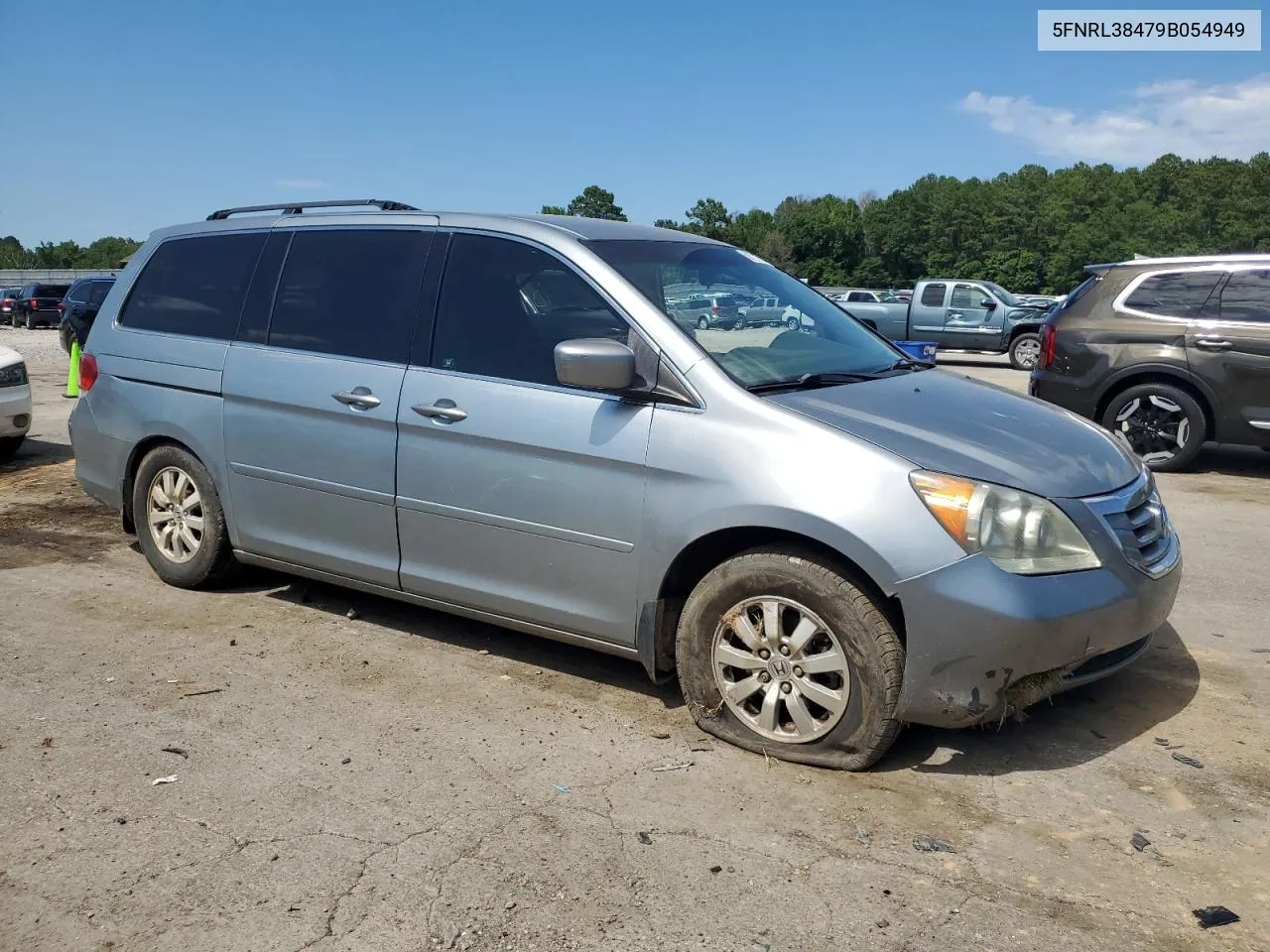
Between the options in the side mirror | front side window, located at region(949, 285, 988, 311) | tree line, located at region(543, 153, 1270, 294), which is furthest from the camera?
tree line, located at region(543, 153, 1270, 294)

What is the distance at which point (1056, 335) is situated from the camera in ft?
32.2

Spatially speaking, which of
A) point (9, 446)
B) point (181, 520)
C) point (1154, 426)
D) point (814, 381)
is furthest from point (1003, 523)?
point (9, 446)

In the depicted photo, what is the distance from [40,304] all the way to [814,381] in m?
43.4

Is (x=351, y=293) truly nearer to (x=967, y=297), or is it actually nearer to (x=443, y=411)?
(x=443, y=411)

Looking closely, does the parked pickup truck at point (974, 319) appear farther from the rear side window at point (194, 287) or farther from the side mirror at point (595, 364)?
the side mirror at point (595, 364)

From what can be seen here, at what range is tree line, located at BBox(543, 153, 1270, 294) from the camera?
83.3m

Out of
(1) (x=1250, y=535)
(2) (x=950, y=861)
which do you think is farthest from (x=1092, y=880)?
(1) (x=1250, y=535)

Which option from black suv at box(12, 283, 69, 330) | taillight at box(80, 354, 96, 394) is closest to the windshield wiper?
taillight at box(80, 354, 96, 394)

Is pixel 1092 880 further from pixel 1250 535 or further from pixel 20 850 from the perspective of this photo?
pixel 1250 535

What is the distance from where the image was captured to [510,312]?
180 inches

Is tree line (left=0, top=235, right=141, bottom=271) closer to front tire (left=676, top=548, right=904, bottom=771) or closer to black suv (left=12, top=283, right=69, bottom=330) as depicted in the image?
black suv (left=12, top=283, right=69, bottom=330)

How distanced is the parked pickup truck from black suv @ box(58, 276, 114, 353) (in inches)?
591

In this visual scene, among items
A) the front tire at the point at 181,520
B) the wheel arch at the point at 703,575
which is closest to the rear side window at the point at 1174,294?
the wheel arch at the point at 703,575

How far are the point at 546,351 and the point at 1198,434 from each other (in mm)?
6988
